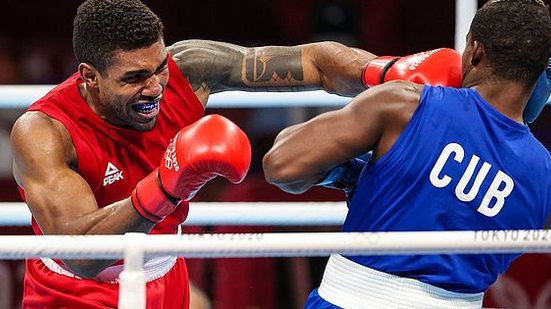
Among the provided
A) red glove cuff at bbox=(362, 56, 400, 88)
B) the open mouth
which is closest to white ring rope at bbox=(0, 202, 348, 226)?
red glove cuff at bbox=(362, 56, 400, 88)

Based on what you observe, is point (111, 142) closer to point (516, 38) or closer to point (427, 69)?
point (427, 69)

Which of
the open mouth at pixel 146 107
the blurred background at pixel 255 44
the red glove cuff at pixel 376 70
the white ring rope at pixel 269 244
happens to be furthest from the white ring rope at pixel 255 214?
the white ring rope at pixel 269 244

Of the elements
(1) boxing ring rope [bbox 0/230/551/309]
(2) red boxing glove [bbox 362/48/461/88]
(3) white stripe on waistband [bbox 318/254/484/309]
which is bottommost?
(3) white stripe on waistband [bbox 318/254/484/309]

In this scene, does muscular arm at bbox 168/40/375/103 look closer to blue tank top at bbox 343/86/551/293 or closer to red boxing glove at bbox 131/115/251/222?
red boxing glove at bbox 131/115/251/222

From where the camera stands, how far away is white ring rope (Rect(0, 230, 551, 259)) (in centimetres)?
142

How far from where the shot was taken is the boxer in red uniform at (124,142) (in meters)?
1.90

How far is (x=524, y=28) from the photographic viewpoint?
1.76 meters

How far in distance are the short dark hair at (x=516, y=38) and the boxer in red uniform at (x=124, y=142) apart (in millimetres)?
213

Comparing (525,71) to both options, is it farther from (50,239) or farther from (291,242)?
(50,239)

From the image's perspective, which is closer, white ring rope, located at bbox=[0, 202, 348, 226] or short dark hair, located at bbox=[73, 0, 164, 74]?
short dark hair, located at bbox=[73, 0, 164, 74]

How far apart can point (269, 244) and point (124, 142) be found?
2.82ft

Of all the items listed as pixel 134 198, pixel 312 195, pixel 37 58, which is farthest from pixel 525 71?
pixel 37 58

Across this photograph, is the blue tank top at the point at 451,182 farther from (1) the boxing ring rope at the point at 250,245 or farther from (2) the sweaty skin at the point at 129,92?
(2) the sweaty skin at the point at 129,92

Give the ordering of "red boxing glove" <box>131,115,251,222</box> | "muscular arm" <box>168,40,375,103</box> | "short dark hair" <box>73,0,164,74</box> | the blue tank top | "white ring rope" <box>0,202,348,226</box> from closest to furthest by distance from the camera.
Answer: the blue tank top → "red boxing glove" <box>131,115,251,222</box> → "short dark hair" <box>73,0,164,74</box> → "muscular arm" <box>168,40,375,103</box> → "white ring rope" <box>0,202,348,226</box>
